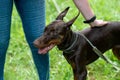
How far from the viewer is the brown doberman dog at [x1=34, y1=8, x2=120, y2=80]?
149 inches

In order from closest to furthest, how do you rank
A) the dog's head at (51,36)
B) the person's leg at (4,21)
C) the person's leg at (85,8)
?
1. the dog's head at (51,36)
2. the person's leg at (4,21)
3. the person's leg at (85,8)

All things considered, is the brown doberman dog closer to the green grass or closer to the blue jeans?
the blue jeans

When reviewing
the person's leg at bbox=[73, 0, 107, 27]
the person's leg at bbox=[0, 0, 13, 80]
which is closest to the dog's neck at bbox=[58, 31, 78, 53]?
the person's leg at bbox=[73, 0, 107, 27]

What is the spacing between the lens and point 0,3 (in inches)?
151

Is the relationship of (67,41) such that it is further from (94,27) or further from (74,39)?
(94,27)

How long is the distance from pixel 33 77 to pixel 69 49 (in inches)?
36.8

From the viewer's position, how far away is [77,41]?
13.4ft

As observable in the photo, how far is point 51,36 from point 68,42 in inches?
10.8

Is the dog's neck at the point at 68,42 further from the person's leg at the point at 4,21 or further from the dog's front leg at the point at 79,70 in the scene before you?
the person's leg at the point at 4,21

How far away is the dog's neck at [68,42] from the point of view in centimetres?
395

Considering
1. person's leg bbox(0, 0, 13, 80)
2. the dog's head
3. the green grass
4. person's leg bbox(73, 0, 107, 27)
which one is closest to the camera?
the dog's head

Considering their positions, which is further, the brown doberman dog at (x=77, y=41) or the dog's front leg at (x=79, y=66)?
the dog's front leg at (x=79, y=66)

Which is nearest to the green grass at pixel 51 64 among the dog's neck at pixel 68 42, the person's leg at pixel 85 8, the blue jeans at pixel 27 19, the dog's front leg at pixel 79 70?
the dog's front leg at pixel 79 70

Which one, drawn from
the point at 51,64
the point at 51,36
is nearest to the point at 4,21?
the point at 51,36
